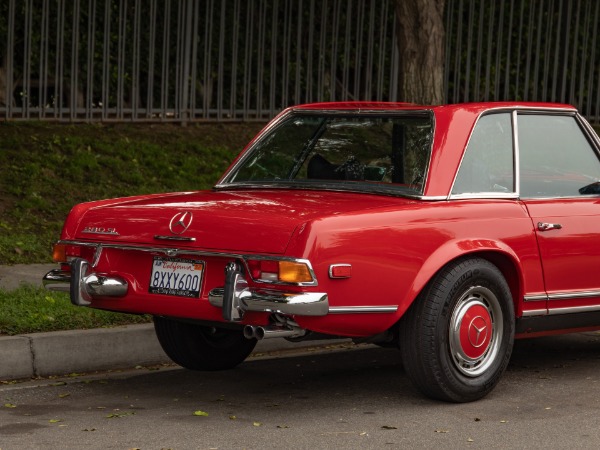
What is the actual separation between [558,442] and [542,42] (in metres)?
14.2

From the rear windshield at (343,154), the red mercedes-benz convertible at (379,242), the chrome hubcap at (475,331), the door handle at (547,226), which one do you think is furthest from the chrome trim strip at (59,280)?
the door handle at (547,226)

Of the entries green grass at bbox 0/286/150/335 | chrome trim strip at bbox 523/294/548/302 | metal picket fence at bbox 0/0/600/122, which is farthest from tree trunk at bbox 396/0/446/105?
chrome trim strip at bbox 523/294/548/302

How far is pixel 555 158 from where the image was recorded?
742cm

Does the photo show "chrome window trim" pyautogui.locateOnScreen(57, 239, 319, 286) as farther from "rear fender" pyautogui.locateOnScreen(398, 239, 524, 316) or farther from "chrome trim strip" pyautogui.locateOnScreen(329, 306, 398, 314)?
"rear fender" pyautogui.locateOnScreen(398, 239, 524, 316)

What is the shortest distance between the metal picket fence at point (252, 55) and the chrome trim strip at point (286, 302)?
8874 millimetres

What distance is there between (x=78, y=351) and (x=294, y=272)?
7.14 ft

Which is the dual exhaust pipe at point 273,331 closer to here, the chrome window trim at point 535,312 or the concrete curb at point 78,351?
the chrome window trim at point 535,312

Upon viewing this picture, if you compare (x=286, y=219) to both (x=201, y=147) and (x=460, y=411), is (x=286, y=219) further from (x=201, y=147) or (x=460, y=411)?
(x=201, y=147)

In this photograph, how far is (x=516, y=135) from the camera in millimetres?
7223

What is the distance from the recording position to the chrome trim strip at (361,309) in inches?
238

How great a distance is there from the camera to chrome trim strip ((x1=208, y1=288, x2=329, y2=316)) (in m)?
5.88

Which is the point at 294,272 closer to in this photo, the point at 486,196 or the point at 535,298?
the point at 486,196

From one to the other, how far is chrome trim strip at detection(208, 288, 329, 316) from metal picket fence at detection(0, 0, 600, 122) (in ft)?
29.1

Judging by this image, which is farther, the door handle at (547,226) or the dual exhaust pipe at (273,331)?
the door handle at (547,226)
